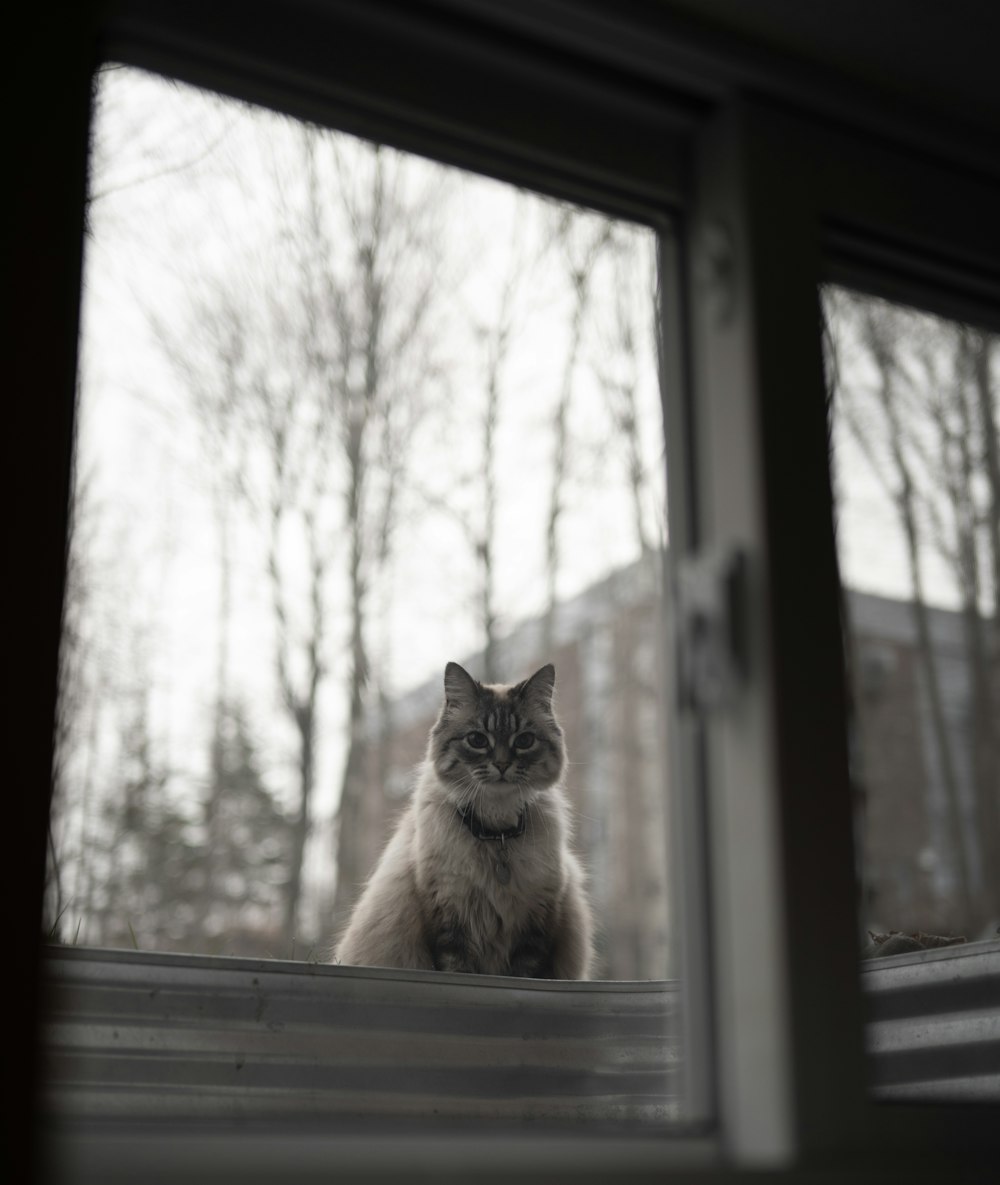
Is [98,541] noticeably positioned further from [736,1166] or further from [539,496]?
[736,1166]

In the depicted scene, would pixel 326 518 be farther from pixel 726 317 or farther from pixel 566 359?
pixel 726 317

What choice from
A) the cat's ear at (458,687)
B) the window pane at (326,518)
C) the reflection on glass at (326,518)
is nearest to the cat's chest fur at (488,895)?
the cat's ear at (458,687)

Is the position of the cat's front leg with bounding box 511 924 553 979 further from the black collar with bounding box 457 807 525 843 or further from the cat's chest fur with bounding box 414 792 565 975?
the black collar with bounding box 457 807 525 843

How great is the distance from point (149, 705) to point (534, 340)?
6.07 feet

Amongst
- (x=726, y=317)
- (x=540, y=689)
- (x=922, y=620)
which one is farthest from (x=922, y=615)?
(x=726, y=317)

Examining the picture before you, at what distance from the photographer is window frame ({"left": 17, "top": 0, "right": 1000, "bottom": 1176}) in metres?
0.99

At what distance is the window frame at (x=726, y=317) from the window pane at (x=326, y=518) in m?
2.28

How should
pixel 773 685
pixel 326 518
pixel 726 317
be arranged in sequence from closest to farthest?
pixel 773 685
pixel 726 317
pixel 326 518

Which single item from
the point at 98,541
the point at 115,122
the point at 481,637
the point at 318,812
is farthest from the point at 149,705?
the point at 115,122

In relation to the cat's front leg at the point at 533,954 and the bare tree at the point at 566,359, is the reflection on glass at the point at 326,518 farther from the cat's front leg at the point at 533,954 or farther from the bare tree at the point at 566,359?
the cat's front leg at the point at 533,954

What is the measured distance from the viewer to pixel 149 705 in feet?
11.9

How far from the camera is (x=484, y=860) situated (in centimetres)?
175

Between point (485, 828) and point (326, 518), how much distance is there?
2486 mm

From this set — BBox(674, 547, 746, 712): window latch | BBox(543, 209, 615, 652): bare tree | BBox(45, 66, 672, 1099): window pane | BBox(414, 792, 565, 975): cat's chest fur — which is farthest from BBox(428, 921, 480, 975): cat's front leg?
BBox(543, 209, 615, 652): bare tree
